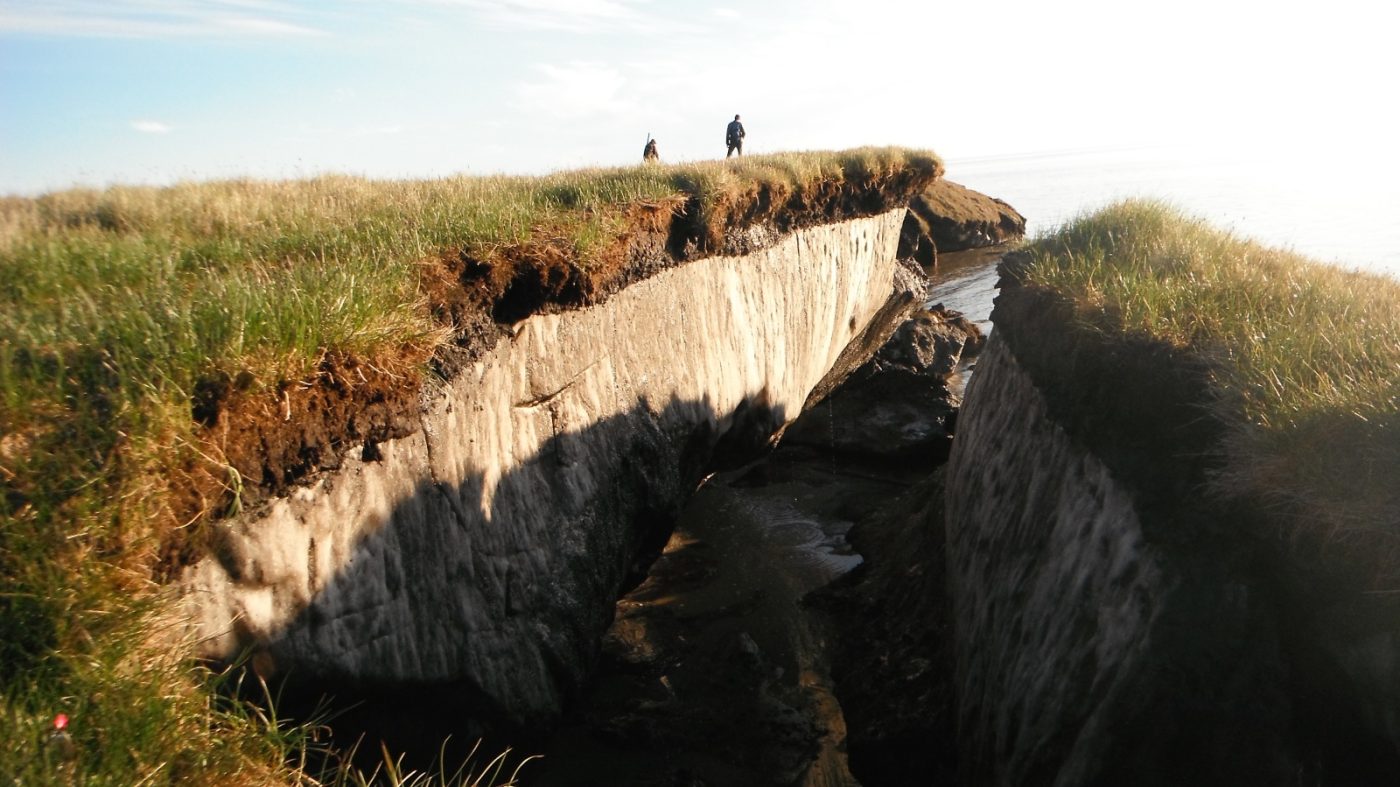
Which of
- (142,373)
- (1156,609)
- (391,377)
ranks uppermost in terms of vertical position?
(142,373)

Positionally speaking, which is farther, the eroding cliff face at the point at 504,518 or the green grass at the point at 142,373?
the eroding cliff face at the point at 504,518

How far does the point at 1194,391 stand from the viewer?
4914mm

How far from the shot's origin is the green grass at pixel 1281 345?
12.6 feet

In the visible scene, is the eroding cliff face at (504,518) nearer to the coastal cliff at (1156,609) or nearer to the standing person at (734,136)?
the coastal cliff at (1156,609)

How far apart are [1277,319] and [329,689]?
5418 mm

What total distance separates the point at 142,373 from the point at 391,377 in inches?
56.4

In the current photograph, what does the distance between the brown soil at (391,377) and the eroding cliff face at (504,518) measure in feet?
0.44

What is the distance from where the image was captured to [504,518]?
663 centimetres

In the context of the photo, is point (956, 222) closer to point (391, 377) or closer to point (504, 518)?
point (504, 518)

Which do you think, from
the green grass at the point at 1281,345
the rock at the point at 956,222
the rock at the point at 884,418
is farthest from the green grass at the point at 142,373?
the rock at the point at 956,222

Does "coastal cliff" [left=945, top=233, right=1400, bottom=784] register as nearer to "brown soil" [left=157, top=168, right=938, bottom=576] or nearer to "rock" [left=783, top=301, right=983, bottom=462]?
"brown soil" [left=157, top=168, right=938, bottom=576]

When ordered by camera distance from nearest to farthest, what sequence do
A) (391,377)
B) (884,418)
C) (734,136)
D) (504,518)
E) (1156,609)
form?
(1156,609) → (391,377) → (504,518) → (884,418) → (734,136)

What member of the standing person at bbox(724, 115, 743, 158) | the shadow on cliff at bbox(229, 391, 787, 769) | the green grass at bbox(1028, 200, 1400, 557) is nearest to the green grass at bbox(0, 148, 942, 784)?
the shadow on cliff at bbox(229, 391, 787, 769)

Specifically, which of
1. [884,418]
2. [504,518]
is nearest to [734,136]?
[884,418]
